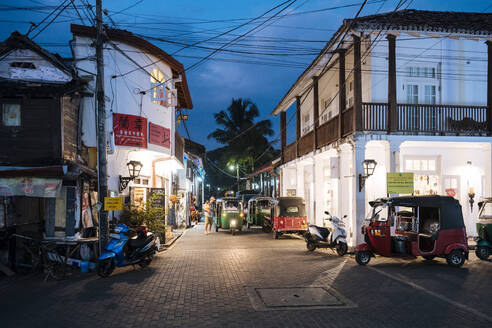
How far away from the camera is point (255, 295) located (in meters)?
7.83

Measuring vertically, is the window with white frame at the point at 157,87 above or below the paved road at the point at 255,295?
above

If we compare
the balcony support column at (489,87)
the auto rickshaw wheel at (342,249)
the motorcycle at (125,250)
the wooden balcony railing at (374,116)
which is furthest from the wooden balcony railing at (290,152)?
the motorcycle at (125,250)

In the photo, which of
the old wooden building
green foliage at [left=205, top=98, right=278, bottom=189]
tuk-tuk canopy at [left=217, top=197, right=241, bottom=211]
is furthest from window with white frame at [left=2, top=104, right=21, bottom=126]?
green foliage at [left=205, top=98, right=278, bottom=189]

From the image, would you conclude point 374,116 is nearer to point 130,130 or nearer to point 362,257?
point 362,257

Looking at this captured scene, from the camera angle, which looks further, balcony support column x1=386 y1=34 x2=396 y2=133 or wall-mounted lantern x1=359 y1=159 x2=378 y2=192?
balcony support column x1=386 y1=34 x2=396 y2=133

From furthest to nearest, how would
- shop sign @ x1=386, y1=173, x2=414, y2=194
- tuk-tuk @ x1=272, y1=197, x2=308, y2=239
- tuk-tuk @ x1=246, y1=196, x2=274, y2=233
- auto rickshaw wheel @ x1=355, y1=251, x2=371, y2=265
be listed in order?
tuk-tuk @ x1=246, y1=196, x2=274, y2=233
tuk-tuk @ x1=272, y1=197, x2=308, y2=239
shop sign @ x1=386, y1=173, x2=414, y2=194
auto rickshaw wheel @ x1=355, y1=251, x2=371, y2=265

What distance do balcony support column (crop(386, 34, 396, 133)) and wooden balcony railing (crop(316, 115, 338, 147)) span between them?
260 cm

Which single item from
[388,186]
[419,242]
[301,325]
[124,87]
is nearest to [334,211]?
[388,186]

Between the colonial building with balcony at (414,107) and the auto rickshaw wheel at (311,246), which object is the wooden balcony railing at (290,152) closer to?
the colonial building with balcony at (414,107)

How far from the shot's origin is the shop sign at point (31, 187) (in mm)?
10361

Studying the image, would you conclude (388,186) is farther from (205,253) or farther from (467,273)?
(205,253)

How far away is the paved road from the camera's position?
6.24 metres

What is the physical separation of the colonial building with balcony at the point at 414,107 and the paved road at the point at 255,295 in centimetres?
464

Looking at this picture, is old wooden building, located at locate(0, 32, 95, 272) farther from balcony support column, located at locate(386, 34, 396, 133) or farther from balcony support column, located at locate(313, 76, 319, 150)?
balcony support column, located at locate(313, 76, 319, 150)
